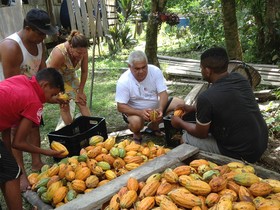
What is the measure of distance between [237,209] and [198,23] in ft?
37.0

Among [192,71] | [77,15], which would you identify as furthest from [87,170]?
[77,15]

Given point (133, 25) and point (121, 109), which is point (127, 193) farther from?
point (133, 25)

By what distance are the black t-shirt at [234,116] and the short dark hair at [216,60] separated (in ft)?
0.36

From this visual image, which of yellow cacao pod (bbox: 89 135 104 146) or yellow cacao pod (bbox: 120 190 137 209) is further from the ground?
yellow cacao pod (bbox: 120 190 137 209)

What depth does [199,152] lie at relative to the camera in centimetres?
306

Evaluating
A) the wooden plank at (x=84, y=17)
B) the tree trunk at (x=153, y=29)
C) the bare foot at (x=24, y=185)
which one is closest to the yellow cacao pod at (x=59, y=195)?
the bare foot at (x=24, y=185)

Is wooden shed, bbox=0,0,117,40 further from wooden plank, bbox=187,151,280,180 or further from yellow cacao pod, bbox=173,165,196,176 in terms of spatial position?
yellow cacao pod, bbox=173,165,196,176

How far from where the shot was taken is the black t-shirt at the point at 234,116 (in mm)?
2963

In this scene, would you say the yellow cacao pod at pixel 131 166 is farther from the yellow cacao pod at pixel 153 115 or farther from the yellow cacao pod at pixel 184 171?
the yellow cacao pod at pixel 153 115

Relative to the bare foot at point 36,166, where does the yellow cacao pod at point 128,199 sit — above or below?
above

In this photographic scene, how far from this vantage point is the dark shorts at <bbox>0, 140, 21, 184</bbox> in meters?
2.68

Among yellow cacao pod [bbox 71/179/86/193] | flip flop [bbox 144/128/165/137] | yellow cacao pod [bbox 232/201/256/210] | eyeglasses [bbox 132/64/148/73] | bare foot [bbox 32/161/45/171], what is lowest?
bare foot [bbox 32/161/45/171]

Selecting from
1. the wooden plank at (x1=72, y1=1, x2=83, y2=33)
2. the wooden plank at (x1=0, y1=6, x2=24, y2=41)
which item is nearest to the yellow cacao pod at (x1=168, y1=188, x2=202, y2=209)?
the wooden plank at (x1=0, y1=6, x2=24, y2=41)

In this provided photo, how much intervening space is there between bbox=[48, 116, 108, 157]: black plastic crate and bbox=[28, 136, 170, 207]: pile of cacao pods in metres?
0.44
